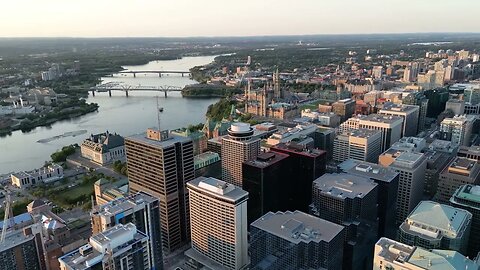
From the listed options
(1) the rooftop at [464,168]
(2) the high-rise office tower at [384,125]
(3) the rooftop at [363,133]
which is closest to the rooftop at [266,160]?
(3) the rooftop at [363,133]

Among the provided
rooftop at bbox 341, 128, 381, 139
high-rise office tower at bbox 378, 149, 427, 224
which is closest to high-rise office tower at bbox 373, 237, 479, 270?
high-rise office tower at bbox 378, 149, 427, 224

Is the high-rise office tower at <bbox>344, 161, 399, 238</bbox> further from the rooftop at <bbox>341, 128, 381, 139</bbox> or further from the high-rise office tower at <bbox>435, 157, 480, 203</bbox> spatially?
the rooftop at <bbox>341, 128, 381, 139</bbox>

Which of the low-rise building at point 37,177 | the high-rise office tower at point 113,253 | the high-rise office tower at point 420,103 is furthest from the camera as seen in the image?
the high-rise office tower at point 420,103

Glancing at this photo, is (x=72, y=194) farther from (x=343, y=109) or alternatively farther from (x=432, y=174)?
(x=343, y=109)

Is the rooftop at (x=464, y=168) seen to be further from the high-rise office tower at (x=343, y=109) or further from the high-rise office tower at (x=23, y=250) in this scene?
the high-rise office tower at (x=23, y=250)

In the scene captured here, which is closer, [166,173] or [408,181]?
[166,173]

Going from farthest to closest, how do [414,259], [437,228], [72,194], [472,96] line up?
1. [472,96]
2. [72,194]
3. [437,228]
4. [414,259]

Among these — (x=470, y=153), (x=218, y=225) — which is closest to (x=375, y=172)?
(x=218, y=225)
